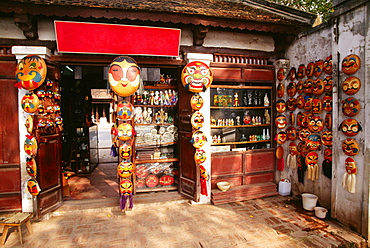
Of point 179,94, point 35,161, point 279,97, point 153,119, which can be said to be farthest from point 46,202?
point 279,97

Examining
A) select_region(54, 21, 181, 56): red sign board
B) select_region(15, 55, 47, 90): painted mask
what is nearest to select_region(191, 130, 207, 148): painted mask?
select_region(54, 21, 181, 56): red sign board

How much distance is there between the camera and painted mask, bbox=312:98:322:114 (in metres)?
4.72

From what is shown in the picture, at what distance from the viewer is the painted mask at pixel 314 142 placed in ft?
16.0

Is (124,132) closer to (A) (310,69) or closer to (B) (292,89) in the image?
(B) (292,89)

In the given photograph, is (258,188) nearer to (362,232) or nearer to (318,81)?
(362,232)

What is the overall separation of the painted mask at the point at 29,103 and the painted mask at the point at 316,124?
581cm

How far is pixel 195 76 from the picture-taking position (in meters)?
4.71

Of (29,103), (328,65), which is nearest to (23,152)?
(29,103)

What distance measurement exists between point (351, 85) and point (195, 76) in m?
2.97

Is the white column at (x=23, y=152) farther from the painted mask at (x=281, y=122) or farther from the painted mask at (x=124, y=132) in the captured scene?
the painted mask at (x=281, y=122)

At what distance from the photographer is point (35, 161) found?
436cm

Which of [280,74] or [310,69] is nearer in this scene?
[310,69]

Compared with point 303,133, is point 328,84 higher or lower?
higher

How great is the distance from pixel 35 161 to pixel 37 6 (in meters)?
3.00
